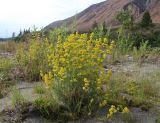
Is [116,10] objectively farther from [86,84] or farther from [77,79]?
[86,84]

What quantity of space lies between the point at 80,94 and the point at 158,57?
21.7 feet

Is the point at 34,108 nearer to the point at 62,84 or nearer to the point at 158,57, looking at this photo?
the point at 62,84

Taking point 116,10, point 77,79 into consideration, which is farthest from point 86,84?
point 116,10

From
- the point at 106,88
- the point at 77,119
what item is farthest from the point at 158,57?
the point at 77,119

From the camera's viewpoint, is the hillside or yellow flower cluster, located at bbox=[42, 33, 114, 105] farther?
the hillside

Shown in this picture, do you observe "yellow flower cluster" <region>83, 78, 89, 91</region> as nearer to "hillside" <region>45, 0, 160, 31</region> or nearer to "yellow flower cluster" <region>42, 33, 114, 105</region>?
"yellow flower cluster" <region>42, 33, 114, 105</region>

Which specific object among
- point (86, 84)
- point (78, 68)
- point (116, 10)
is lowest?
point (86, 84)

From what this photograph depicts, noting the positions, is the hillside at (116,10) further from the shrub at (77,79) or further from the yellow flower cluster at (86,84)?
the yellow flower cluster at (86,84)

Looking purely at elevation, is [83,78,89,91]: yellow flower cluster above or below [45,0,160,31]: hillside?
below

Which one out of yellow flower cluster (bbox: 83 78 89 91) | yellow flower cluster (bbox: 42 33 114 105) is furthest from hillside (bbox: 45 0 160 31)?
yellow flower cluster (bbox: 83 78 89 91)

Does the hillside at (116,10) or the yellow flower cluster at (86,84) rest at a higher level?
the hillside at (116,10)

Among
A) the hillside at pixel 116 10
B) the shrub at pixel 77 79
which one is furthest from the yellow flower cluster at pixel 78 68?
the hillside at pixel 116 10

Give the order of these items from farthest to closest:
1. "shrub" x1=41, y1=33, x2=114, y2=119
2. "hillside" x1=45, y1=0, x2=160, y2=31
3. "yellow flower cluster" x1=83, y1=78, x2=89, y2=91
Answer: "hillside" x1=45, y1=0, x2=160, y2=31, "shrub" x1=41, y1=33, x2=114, y2=119, "yellow flower cluster" x1=83, y1=78, x2=89, y2=91

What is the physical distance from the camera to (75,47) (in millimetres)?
6141
